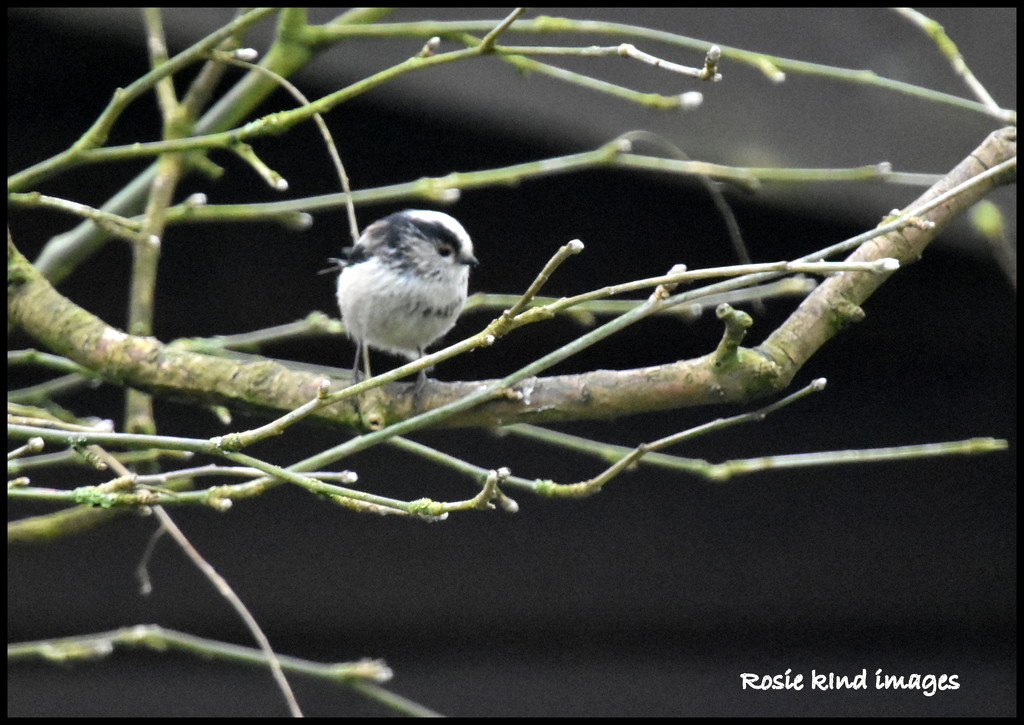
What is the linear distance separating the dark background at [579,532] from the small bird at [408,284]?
627 mm

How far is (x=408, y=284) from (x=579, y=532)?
1.35 m

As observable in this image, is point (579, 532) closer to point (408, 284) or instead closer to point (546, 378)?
point (408, 284)

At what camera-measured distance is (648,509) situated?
11.8 ft

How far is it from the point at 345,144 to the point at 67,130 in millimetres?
856

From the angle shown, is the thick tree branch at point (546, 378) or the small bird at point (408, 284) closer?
the thick tree branch at point (546, 378)

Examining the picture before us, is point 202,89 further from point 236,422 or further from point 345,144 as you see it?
point 236,422

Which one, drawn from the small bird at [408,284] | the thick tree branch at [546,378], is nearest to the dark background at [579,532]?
the small bird at [408,284]

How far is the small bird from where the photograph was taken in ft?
8.55

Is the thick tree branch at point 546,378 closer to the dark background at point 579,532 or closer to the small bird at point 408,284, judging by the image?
the small bird at point 408,284

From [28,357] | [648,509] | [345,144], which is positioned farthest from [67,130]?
[648,509]

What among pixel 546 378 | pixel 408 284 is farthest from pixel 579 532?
pixel 546 378

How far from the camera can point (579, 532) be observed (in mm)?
3580

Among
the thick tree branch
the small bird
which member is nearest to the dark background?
the small bird

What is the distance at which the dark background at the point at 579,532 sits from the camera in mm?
3396
